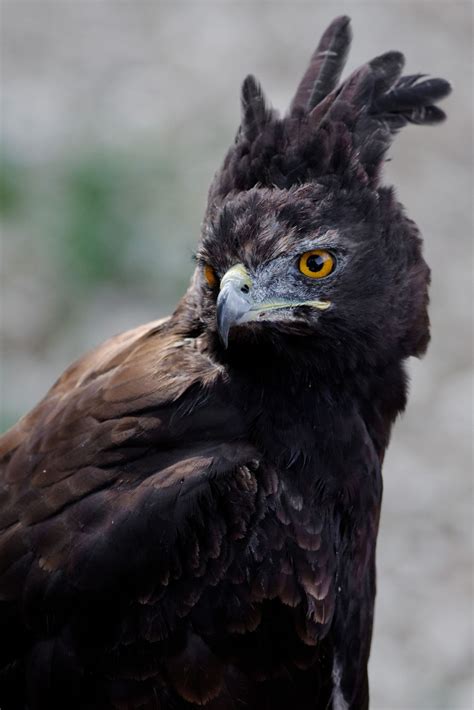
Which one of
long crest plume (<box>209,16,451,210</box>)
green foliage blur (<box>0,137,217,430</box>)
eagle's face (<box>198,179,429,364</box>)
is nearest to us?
eagle's face (<box>198,179,429,364</box>)

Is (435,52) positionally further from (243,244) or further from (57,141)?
(243,244)

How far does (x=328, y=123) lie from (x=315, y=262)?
0.47m

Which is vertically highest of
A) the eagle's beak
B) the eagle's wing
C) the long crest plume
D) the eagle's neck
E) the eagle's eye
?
the long crest plume

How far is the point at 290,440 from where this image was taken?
385 centimetres

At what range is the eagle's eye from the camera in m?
3.77

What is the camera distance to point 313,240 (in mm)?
3752

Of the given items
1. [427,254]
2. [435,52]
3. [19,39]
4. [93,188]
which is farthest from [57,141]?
[435,52]

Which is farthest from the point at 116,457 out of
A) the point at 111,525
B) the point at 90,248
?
the point at 90,248

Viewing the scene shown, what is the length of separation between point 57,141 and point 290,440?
6279 millimetres

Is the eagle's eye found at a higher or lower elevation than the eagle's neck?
higher

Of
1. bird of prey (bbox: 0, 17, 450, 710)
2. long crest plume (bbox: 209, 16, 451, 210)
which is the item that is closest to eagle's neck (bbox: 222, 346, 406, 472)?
bird of prey (bbox: 0, 17, 450, 710)

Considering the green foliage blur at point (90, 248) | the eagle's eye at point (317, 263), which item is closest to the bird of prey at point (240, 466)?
the eagle's eye at point (317, 263)

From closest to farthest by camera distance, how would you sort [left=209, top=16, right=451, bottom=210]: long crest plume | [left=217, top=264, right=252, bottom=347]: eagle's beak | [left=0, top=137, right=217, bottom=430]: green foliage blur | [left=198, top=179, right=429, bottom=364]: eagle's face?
[left=217, top=264, right=252, bottom=347]: eagle's beak, [left=198, top=179, right=429, bottom=364]: eagle's face, [left=209, top=16, right=451, bottom=210]: long crest plume, [left=0, top=137, right=217, bottom=430]: green foliage blur

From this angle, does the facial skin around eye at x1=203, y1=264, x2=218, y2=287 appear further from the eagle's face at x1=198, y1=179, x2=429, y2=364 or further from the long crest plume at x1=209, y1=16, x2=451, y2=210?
the long crest plume at x1=209, y1=16, x2=451, y2=210
